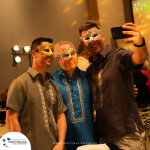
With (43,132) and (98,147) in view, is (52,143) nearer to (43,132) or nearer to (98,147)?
(43,132)

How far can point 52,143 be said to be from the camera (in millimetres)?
1328

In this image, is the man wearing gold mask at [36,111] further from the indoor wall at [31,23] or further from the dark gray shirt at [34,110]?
the indoor wall at [31,23]

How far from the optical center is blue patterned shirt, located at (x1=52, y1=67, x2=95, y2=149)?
1.57 metres

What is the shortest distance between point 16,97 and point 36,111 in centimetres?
18

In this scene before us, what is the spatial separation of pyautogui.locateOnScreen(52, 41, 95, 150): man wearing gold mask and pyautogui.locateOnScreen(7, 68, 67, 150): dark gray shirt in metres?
0.25

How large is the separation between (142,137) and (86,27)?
1180 millimetres

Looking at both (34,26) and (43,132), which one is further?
(34,26)

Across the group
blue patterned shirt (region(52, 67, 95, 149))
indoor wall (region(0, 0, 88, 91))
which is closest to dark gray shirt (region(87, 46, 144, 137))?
blue patterned shirt (region(52, 67, 95, 149))

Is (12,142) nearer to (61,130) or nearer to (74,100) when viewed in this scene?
(61,130)

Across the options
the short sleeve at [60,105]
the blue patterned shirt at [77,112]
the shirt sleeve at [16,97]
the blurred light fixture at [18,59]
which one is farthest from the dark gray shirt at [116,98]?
the blurred light fixture at [18,59]

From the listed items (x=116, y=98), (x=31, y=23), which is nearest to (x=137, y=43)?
(x=116, y=98)

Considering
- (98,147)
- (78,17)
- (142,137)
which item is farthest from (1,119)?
(78,17)

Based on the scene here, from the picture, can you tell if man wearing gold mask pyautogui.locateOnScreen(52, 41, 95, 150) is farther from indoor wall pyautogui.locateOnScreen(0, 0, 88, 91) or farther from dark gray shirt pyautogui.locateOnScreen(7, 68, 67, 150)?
indoor wall pyautogui.locateOnScreen(0, 0, 88, 91)

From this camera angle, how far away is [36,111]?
1.29m
